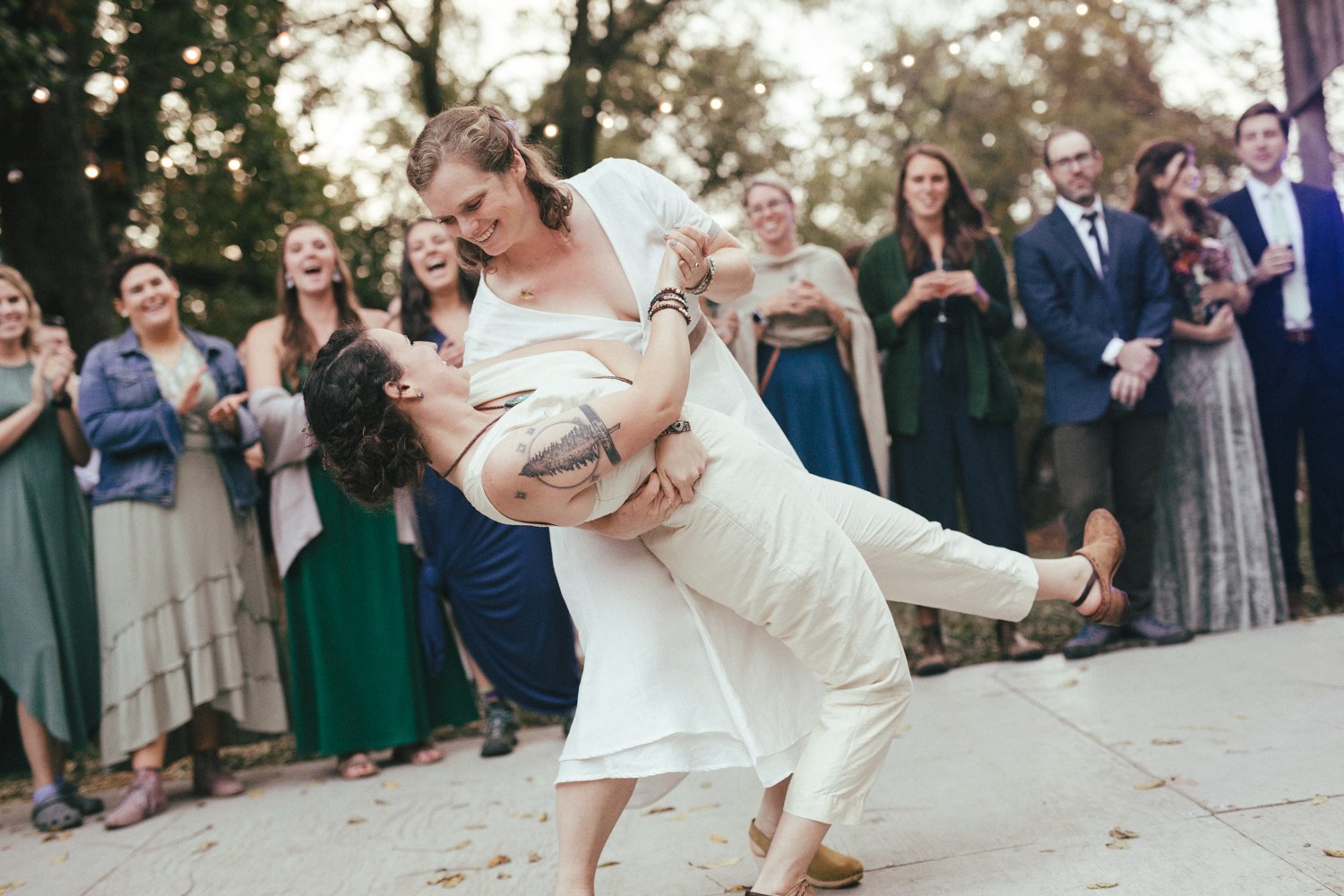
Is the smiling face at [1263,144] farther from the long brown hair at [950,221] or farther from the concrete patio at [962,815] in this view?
the concrete patio at [962,815]

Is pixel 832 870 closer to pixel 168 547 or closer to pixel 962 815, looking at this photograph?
pixel 962 815

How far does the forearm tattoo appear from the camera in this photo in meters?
2.32

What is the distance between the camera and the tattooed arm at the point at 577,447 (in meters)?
2.32

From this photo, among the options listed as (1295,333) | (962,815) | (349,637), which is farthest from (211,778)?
(1295,333)

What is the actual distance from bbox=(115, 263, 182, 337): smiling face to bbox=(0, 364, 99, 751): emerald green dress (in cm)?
51

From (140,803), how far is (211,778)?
1.27 ft

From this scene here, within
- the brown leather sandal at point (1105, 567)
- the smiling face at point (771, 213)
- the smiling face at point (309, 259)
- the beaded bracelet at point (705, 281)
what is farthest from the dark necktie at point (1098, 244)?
the smiling face at point (309, 259)

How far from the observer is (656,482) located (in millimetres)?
2451

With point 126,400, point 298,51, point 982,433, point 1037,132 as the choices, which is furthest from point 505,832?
point 1037,132

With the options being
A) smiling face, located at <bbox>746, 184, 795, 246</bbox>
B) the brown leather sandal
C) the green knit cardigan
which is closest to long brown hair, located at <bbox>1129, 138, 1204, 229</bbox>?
the green knit cardigan

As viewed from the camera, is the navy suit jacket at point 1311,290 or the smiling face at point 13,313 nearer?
the smiling face at point 13,313

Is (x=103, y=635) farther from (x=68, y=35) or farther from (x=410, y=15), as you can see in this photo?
(x=410, y=15)

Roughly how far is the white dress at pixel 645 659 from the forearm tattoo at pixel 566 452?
0.39m

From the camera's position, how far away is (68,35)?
908cm
